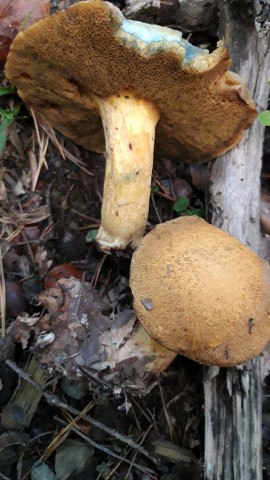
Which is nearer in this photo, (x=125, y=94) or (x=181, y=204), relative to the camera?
(x=125, y=94)

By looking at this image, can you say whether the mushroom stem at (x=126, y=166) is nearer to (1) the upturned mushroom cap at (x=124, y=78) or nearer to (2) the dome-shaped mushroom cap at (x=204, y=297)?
(1) the upturned mushroom cap at (x=124, y=78)

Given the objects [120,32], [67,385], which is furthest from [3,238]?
[120,32]

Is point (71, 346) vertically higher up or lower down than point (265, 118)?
lower down

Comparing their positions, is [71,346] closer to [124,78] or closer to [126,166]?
[126,166]

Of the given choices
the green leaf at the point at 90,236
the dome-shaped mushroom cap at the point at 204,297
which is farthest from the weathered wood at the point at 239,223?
the green leaf at the point at 90,236

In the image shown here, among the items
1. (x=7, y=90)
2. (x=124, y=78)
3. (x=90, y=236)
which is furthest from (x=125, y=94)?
(x=90, y=236)

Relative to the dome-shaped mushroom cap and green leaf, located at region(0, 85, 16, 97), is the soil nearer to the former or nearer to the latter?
green leaf, located at region(0, 85, 16, 97)
